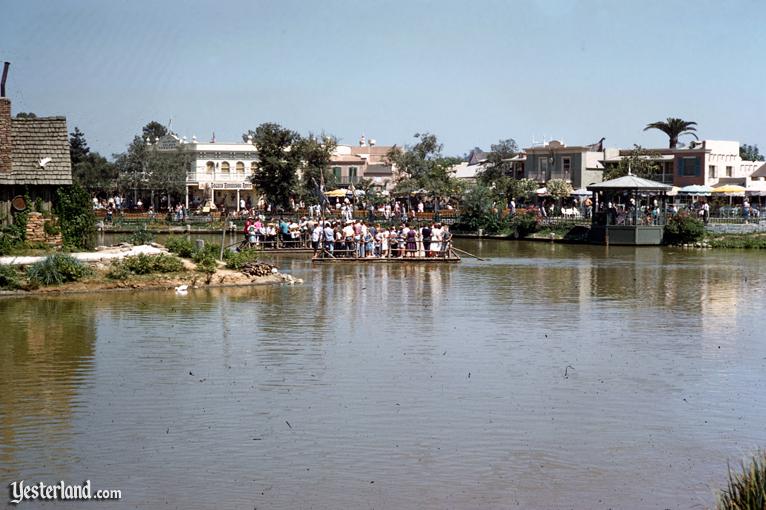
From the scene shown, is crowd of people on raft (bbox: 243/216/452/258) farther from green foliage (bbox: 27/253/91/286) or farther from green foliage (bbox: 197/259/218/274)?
green foliage (bbox: 27/253/91/286)

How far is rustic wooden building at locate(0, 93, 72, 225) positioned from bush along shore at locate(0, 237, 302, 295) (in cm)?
253

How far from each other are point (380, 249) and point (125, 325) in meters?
20.2

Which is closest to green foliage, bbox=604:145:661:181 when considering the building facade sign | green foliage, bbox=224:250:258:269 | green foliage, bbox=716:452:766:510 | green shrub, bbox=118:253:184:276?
the building facade sign

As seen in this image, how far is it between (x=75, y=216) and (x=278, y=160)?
4912 cm

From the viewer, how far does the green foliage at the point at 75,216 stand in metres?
32.5

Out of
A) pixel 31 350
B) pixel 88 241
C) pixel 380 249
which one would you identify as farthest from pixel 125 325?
pixel 380 249

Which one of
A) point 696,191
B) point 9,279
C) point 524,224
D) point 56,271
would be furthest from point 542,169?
point 9,279

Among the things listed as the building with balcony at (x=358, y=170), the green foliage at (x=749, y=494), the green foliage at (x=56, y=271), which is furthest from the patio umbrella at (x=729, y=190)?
the green foliage at (x=749, y=494)

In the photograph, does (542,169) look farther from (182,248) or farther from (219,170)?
(182,248)

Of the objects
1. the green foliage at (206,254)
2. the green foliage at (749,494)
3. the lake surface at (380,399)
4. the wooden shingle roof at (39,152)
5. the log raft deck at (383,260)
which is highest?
the wooden shingle roof at (39,152)

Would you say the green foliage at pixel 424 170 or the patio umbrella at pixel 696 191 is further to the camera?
the green foliage at pixel 424 170

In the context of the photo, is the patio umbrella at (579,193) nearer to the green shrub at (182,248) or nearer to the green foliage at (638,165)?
the green foliage at (638,165)

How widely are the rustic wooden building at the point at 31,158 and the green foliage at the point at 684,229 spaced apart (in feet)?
113

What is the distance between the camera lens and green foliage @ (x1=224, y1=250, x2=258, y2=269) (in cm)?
3284
